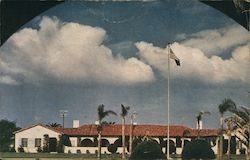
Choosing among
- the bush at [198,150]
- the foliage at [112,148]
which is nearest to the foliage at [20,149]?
the foliage at [112,148]

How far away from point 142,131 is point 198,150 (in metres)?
0.97

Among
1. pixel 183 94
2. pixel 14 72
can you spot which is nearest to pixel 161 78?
pixel 183 94

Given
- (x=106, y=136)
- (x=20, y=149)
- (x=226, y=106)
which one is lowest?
(x=20, y=149)

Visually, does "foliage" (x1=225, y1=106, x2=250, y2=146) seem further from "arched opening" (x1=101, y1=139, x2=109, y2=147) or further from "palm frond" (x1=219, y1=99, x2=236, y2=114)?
"arched opening" (x1=101, y1=139, x2=109, y2=147)

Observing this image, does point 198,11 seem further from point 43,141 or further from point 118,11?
point 43,141

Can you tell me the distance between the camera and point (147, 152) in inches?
1255

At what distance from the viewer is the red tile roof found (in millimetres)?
31750

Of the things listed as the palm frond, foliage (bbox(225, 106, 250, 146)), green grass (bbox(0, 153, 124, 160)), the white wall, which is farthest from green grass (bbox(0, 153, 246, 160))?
the palm frond

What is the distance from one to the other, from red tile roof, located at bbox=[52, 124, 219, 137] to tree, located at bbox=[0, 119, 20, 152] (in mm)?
715

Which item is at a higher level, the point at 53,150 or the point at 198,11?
the point at 198,11

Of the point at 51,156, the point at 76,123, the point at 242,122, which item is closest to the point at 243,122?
the point at 242,122

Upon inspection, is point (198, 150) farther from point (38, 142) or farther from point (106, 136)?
point (38, 142)

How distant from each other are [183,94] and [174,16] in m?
1.29

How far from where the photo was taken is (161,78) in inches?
1253
